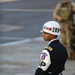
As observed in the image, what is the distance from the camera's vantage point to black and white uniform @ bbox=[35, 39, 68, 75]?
202 inches

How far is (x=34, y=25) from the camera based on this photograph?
16.1 meters

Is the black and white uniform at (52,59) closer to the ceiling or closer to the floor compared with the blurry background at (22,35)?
closer to the floor

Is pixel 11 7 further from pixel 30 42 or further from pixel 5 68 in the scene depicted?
pixel 5 68

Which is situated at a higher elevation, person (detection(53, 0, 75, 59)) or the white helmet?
person (detection(53, 0, 75, 59))

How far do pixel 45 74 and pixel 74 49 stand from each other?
576 cm

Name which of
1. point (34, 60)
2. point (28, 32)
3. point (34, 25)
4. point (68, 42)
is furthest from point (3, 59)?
point (34, 25)

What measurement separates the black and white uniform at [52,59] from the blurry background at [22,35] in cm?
448

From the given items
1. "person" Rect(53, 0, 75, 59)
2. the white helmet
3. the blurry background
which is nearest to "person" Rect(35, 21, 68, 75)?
the white helmet

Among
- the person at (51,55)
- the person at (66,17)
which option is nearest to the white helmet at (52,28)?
the person at (51,55)

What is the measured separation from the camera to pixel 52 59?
515cm

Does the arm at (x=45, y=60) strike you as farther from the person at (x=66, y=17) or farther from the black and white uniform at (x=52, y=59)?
the person at (x=66, y=17)

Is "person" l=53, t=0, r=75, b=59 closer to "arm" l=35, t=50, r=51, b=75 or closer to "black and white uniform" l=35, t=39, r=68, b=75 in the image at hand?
"black and white uniform" l=35, t=39, r=68, b=75

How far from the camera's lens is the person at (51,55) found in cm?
513

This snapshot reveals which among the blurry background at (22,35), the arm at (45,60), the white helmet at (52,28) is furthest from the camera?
the blurry background at (22,35)
